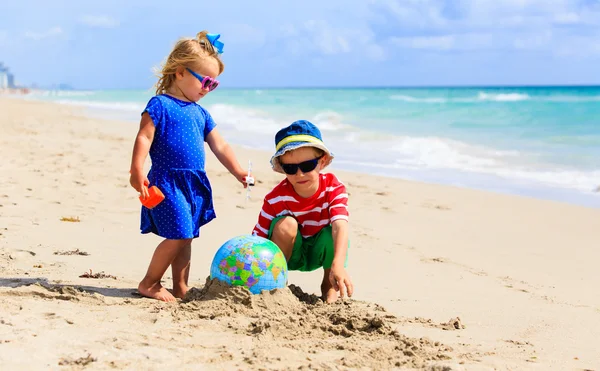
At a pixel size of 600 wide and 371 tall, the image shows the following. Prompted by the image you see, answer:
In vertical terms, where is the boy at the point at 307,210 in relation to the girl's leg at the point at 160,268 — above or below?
above

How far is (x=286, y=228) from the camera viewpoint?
382 centimetres

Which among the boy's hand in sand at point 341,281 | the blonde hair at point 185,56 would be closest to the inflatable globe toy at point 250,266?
the boy's hand in sand at point 341,281

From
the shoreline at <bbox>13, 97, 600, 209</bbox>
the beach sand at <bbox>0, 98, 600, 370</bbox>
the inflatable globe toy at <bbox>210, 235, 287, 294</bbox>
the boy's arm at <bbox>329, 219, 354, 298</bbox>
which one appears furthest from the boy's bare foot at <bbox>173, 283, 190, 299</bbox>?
the shoreline at <bbox>13, 97, 600, 209</bbox>

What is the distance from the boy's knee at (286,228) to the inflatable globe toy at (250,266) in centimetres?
29

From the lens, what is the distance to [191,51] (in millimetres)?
3932

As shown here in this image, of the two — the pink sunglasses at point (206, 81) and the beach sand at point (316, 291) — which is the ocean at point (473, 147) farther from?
the beach sand at point (316, 291)

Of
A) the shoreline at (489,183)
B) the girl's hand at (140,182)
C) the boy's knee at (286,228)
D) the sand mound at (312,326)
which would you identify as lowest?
the sand mound at (312,326)

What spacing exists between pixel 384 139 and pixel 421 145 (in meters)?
1.42

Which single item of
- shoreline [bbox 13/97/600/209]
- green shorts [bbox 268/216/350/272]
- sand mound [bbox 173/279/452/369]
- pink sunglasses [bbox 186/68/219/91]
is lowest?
sand mound [bbox 173/279/452/369]

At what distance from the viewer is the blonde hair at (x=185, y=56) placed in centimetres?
392

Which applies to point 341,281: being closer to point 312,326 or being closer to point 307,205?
point 312,326

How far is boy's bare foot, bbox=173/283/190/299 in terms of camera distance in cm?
398

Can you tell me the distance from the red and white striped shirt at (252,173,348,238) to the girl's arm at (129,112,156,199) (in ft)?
2.36

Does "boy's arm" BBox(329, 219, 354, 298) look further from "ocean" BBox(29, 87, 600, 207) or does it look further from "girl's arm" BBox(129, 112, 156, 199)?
"ocean" BBox(29, 87, 600, 207)
